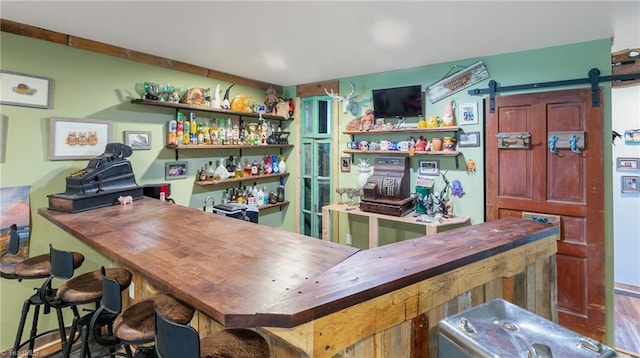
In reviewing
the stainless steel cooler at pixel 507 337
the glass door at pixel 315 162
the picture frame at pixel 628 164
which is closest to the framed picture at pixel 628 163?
the picture frame at pixel 628 164

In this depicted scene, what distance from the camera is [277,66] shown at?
3582mm

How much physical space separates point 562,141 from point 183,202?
12.0 ft

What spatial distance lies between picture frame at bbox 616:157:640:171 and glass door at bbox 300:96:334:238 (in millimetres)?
3556

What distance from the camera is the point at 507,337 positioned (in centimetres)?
111

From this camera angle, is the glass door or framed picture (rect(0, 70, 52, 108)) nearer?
framed picture (rect(0, 70, 52, 108))

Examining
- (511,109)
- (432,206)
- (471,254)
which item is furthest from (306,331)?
(511,109)

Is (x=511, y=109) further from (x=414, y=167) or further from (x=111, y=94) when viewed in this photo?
(x=111, y=94)

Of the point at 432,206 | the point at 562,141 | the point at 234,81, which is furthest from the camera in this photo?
the point at 234,81

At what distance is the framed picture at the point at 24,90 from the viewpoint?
7.80ft

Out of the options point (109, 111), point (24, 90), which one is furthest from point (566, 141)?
point (24, 90)

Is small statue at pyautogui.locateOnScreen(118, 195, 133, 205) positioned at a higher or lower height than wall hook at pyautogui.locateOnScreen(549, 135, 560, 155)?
lower

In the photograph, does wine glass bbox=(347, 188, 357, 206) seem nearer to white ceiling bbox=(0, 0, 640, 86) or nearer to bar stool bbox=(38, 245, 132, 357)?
white ceiling bbox=(0, 0, 640, 86)

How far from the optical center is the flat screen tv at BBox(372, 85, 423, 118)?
3.54 meters

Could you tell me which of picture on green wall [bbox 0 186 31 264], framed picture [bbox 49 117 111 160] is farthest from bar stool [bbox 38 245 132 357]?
framed picture [bbox 49 117 111 160]
